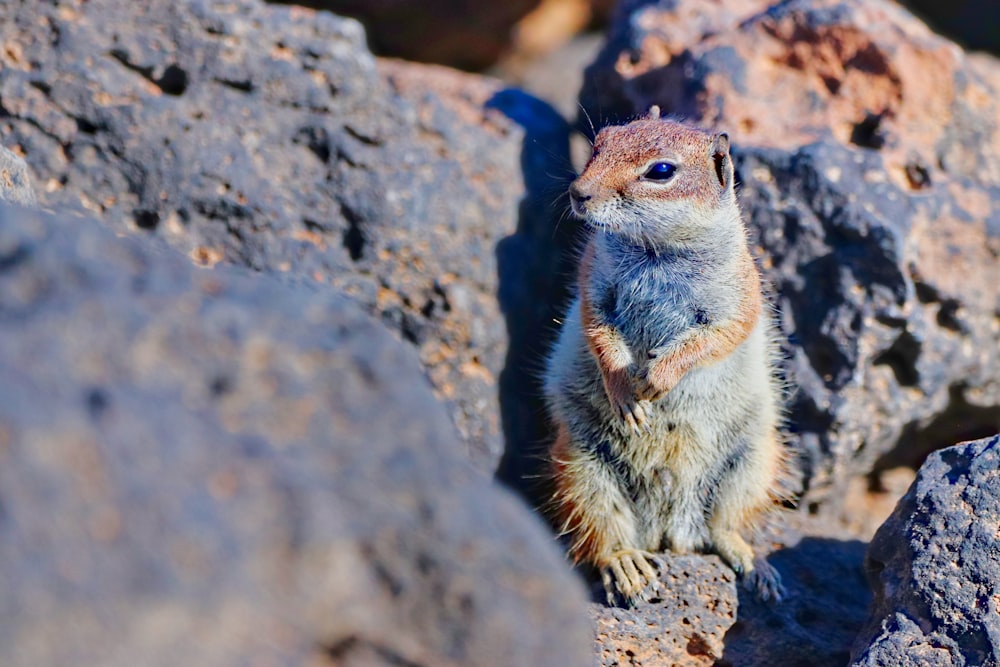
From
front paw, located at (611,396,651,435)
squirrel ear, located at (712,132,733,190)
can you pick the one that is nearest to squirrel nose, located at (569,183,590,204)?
squirrel ear, located at (712,132,733,190)

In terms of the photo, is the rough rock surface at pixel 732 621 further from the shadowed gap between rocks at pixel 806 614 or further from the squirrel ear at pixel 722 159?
the squirrel ear at pixel 722 159

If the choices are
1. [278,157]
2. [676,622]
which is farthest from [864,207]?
[278,157]

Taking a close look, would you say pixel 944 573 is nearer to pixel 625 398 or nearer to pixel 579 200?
pixel 625 398

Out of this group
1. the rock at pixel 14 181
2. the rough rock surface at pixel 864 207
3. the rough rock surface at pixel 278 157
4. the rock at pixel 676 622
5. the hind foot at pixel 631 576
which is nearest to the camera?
the rock at pixel 14 181

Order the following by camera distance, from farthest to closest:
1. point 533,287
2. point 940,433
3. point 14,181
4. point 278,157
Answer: point 940,433
point 533,287
point 278,157
point 14,181

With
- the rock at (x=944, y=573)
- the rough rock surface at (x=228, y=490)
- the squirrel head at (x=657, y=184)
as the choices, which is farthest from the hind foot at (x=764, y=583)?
the rough rock surface at (x=228, y=490)

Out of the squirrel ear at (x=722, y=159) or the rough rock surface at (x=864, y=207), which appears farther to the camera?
the rough rock surface at (x=864, y=207)
